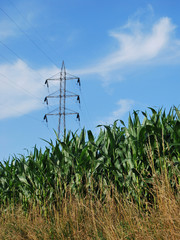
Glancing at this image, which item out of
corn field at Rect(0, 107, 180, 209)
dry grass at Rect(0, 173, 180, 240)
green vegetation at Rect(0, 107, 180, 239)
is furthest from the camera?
corn field at Rect(0, 107, 180, 209)

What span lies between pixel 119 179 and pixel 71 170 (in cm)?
109

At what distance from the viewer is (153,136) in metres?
4.38

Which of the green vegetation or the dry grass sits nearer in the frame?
the dry grass

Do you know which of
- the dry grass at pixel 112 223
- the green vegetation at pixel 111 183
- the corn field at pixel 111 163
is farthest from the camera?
the corn field at pixel 111 163

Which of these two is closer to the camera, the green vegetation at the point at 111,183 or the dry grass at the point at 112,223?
the dry grass at the point at 112,223

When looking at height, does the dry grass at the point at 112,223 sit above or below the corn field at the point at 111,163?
below

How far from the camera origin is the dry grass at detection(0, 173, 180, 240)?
3.13 meters

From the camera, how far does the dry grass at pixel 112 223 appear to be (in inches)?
123

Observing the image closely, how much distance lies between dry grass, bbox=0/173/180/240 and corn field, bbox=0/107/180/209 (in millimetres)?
257

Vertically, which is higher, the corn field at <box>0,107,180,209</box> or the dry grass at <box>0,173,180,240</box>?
the corn field at <box>0,107,180,209</box>

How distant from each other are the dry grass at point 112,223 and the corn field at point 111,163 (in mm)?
257

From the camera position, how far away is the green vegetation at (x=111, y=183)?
347 centimetres

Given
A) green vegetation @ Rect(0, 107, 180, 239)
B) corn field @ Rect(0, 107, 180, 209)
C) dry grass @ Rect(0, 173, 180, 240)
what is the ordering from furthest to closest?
1. corn field @ Rect(0, 107, 180, 209)
2. green vegetation @ Rect(0, 107, 180, 239)
3. dry grass @ Rect(0, 173, 180, 240)

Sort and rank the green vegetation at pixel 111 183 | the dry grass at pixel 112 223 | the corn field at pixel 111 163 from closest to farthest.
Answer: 1. the dry grass at pixel 112 223
2. the green vegetation at pixel 111 183
3. the corn field at pixel 111 163
